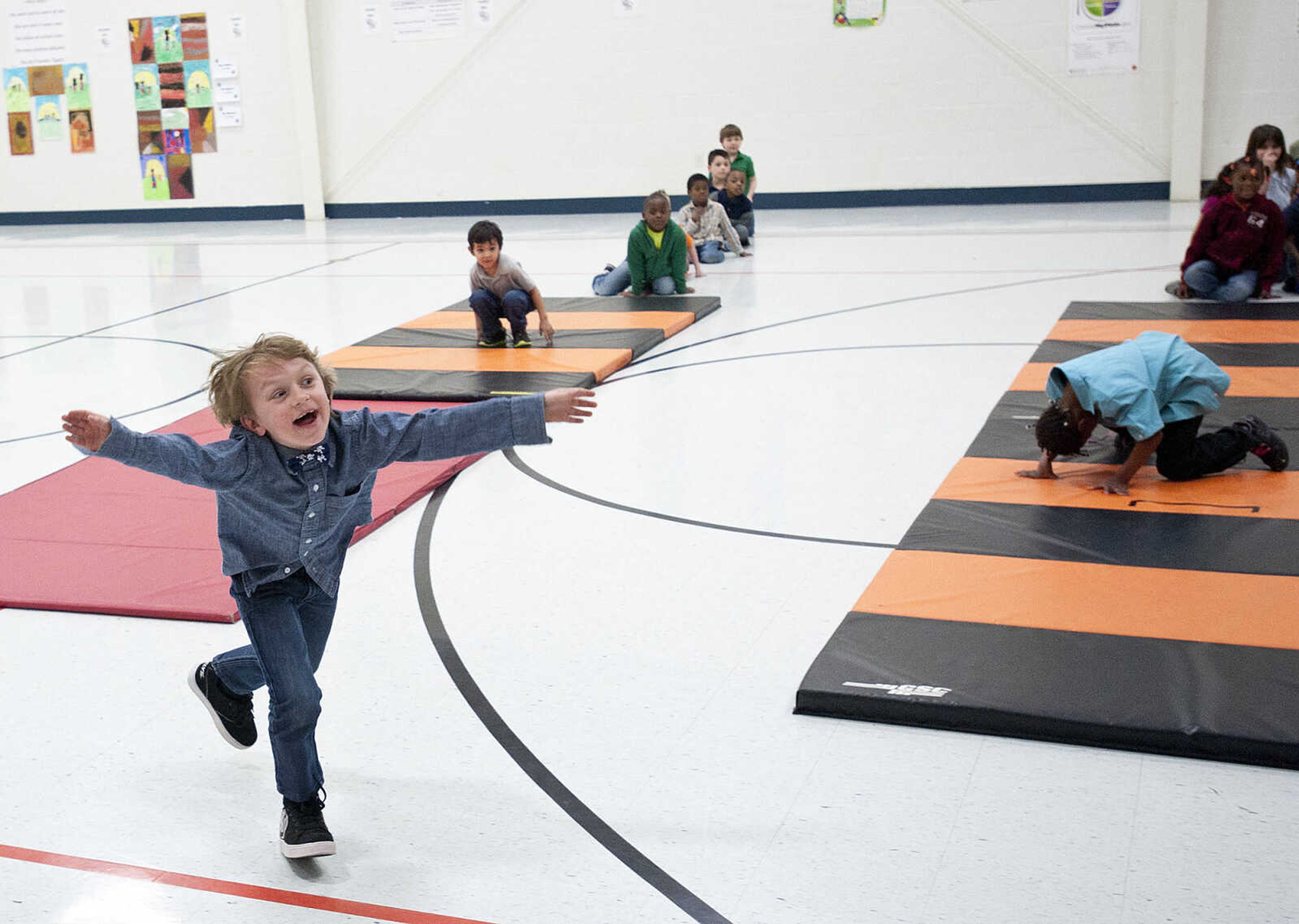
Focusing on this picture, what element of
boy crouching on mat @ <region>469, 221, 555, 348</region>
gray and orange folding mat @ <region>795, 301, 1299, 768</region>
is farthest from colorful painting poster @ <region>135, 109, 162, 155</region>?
gray and orange folding mat @ <region>795, 301, 1299, 768</region>

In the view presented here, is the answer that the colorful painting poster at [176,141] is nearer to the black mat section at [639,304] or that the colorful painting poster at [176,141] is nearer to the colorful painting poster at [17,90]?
the colorful painting poster at [17,90]

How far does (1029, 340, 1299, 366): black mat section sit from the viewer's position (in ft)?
20.3

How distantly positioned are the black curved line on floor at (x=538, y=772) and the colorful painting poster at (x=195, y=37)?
13.2m

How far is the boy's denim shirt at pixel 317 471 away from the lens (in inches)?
101

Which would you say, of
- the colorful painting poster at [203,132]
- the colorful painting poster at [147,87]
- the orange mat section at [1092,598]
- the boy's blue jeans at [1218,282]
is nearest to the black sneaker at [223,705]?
the orange mat section at [1092,598]

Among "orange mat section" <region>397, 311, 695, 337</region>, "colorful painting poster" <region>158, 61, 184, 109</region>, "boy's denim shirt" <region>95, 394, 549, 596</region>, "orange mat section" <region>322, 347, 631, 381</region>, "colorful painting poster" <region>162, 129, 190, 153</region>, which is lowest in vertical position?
"orange mat section" <region>322, 347, 631, 381</region>

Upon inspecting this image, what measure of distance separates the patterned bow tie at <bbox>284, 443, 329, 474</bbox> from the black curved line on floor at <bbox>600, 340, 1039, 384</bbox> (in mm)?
4121

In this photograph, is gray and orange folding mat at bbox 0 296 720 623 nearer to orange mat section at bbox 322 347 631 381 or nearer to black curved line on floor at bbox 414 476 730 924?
orange mat section at bbox 322 347 631 381

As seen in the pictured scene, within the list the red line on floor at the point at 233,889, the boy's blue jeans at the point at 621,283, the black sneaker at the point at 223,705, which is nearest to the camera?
the red line on floor at the point at 233,889

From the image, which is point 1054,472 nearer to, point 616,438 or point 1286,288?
point 616,438

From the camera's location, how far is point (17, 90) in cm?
1664

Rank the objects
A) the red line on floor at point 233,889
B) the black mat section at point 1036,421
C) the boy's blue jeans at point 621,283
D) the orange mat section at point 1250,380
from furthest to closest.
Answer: the boy's blue jeans at point 621,283, the orange mat section at point 1250,380, the black mat section at point 1036,421, the red line on floor at point 233,889

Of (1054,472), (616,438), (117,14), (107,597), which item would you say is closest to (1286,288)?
(1054,472)

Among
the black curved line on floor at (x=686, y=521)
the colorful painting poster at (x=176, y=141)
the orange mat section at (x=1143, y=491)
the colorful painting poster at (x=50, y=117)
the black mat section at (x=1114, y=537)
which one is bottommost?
the black curved line on floor at (x=686, y=521)
